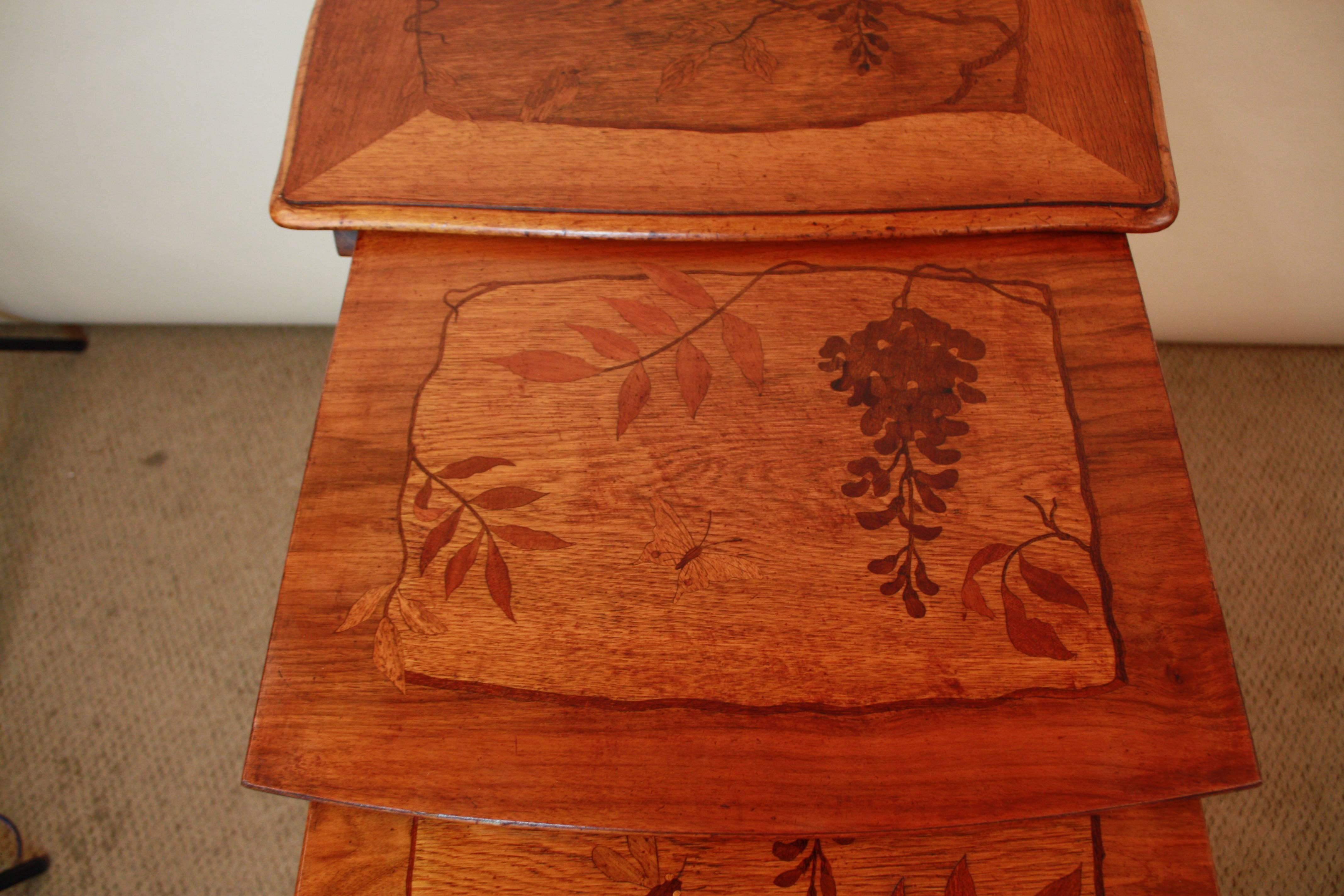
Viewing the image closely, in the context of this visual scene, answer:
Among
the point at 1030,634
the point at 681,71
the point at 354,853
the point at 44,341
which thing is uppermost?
the point at 681,71

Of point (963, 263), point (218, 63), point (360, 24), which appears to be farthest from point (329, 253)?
point (963, 263)

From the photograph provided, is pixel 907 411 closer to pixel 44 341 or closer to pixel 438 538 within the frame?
pixel 438 538

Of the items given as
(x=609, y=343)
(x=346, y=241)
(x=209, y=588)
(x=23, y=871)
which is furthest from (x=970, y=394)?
(x=23, y=871)

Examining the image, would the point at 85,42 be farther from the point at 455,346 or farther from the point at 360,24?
the point at 455,346

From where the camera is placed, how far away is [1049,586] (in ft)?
1.82

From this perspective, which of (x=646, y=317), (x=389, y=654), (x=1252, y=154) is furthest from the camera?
(x=1252, y=154)

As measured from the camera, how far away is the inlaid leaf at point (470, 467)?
23.4 inches

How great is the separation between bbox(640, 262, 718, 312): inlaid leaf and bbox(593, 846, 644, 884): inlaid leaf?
39 cm

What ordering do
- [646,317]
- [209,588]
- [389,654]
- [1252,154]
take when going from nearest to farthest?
[389,654]
[646,317]
[1252,154]
[209,588]

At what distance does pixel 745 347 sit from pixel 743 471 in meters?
0.10

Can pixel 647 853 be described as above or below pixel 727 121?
below

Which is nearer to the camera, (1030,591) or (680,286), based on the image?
(1030,591)

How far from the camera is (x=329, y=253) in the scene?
41.8 inches

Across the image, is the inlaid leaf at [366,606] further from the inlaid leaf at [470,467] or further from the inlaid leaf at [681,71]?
the inlaid leaf at [681,71]
